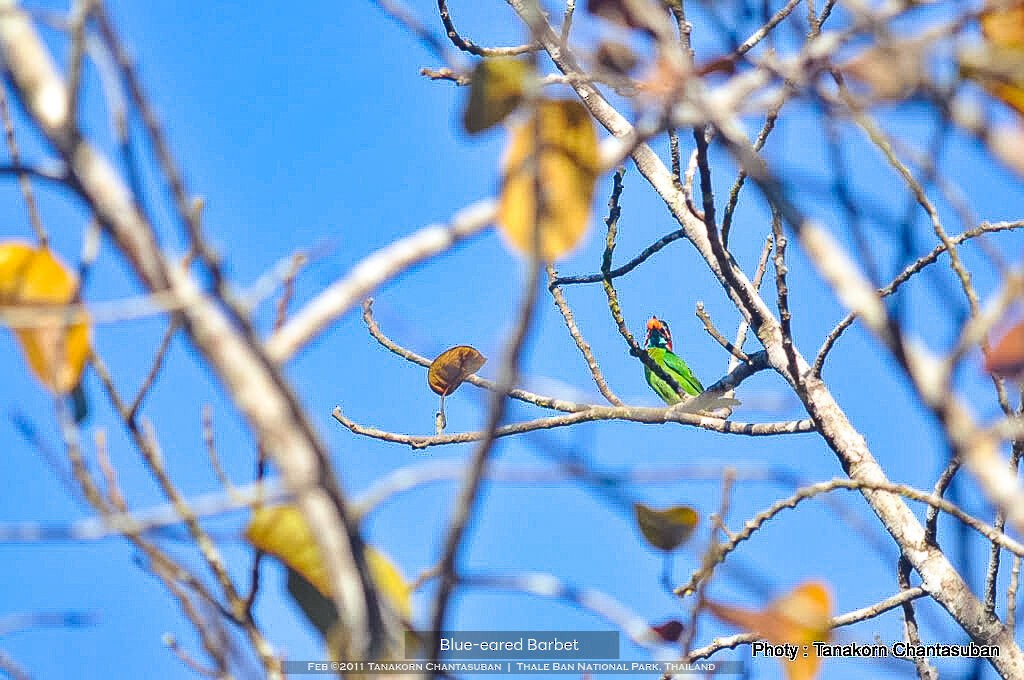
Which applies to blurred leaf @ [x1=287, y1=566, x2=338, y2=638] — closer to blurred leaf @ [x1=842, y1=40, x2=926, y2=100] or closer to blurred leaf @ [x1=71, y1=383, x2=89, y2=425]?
blurred leaf @ [x1=71, y1=383, x2=89, y2=425]

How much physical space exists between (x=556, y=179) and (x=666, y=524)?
0.58 m

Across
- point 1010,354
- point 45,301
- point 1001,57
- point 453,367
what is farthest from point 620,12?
point 453,367

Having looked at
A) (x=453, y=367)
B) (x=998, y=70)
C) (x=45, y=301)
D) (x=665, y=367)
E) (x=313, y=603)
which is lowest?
(x=313, y=603)

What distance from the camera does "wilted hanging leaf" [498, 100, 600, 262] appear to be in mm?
949

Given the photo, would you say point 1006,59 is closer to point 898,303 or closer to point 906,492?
point 898,303

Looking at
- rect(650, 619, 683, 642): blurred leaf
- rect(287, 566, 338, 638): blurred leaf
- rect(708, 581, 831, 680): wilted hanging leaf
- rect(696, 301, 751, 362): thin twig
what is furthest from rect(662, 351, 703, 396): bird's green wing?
rect(287, 566, 338, 638): blurred leaf

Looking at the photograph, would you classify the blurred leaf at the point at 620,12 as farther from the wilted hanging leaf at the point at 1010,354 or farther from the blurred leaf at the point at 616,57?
the wilted hanging leaf at the point at 1010,354

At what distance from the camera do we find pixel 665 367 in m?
5.96

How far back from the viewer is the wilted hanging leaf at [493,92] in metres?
0.99

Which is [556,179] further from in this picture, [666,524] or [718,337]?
[718,337]

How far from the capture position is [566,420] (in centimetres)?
255

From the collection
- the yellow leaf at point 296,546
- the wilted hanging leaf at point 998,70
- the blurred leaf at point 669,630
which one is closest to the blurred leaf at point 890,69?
the wilted hanging leaf at point 998,70

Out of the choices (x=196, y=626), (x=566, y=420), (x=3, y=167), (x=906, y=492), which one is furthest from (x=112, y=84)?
(x=566, y=420)

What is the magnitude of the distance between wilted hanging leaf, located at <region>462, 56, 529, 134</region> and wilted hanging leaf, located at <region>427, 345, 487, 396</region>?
53.9 inches
